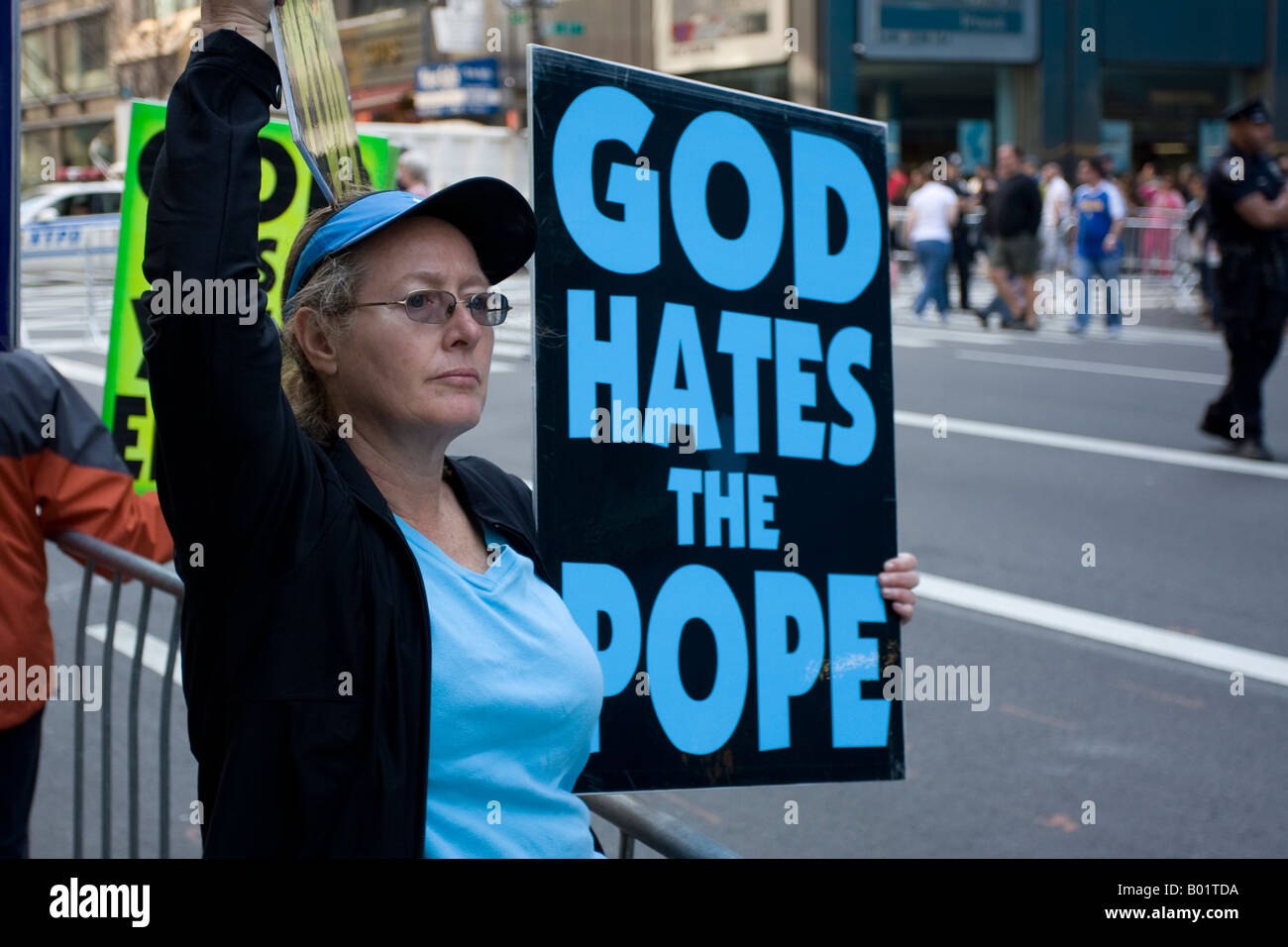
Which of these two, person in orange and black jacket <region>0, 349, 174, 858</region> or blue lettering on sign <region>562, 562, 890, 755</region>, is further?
person in orange and black jacket <region>0, 349, 174, 858</region>

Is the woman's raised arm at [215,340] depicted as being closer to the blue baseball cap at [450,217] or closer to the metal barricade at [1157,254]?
the blue baseball cap at [450,217]

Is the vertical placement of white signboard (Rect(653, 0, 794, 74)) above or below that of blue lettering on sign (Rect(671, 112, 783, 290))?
above

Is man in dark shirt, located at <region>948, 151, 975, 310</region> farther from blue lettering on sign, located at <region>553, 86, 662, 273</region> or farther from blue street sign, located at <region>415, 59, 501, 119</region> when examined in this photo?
blue lettering on sign, located at <region>553, 86, 662, 273</region>

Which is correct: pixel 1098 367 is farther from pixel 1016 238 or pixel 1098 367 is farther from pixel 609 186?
pixel 609 186

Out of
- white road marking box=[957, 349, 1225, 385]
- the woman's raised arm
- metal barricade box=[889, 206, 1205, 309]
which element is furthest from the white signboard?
the woman's raised arm

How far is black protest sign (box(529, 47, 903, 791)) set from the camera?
248cm

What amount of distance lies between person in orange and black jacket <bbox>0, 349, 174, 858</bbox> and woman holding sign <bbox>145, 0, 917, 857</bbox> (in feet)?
3.80

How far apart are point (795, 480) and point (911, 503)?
5784mm

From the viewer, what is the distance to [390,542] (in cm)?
181

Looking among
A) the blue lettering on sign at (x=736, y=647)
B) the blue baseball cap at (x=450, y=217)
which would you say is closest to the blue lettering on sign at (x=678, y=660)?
the blue lettering on sign at (x=736, y=647)

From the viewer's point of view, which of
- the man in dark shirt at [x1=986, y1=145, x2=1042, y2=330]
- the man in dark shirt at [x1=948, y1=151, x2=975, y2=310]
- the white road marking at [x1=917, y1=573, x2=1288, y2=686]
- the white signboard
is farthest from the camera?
the white signboard

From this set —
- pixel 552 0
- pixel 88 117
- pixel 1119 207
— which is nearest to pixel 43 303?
pixel 552 0

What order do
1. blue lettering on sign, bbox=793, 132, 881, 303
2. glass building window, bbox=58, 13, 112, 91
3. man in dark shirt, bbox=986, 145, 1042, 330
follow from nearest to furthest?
blue lettering on sign, bbox=793, 132, 881, 303 → man in dark shirt, bbox=986, 145, 1042, 330 → glass building window, bbox=58, 13, 112, 91

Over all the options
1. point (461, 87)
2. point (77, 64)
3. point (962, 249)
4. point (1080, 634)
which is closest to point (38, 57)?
point (77, 64)
